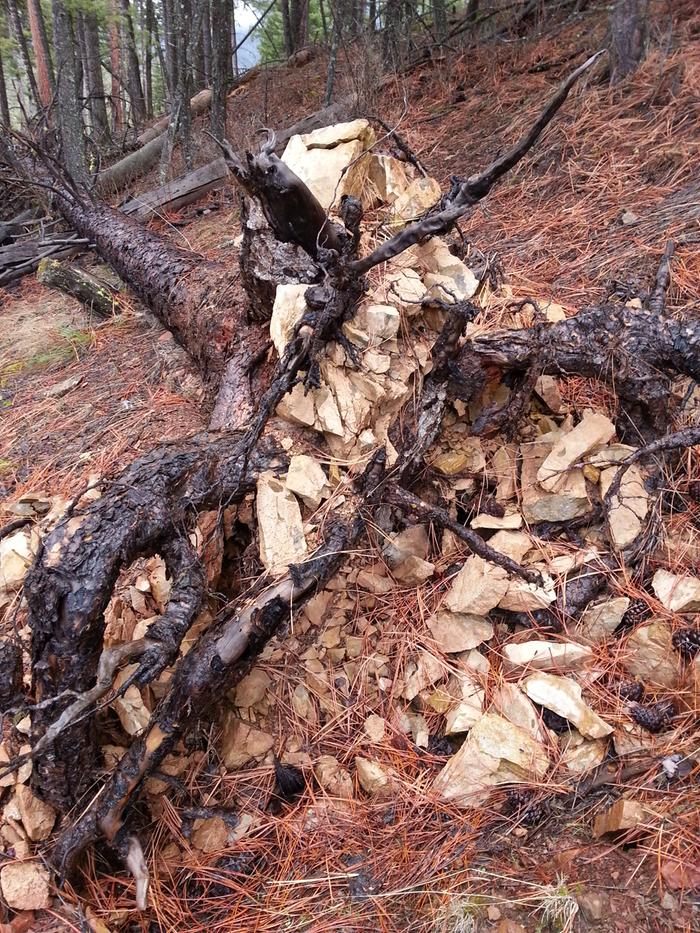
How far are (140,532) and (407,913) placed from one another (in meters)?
1.11

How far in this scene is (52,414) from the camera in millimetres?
2930

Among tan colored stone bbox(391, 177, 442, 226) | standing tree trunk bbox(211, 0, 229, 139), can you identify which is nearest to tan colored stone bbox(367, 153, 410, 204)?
tan colored stone bbox(391, 177, 442, 226)

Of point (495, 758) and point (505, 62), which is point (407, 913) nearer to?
point (495, 758)

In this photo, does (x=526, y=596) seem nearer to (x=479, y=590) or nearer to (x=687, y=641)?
(x=479, y=590)

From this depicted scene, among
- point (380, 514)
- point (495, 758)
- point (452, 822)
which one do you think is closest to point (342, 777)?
point (452, 822)

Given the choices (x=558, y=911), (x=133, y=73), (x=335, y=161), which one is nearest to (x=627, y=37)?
(x=335, y=161)

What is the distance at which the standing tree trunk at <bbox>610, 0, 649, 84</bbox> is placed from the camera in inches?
145

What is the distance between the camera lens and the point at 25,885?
1.45m

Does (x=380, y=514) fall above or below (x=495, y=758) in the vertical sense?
above

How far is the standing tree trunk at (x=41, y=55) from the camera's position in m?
6.51

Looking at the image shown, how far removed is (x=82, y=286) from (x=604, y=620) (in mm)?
3530

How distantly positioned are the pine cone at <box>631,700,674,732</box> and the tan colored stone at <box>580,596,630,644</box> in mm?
229

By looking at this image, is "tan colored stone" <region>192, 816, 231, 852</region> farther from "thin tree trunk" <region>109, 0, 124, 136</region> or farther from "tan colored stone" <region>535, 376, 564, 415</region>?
"thin tree trunk" <region>109, 0, 124, 136</region>

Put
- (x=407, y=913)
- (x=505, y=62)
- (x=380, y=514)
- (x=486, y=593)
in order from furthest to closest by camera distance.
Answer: (x=505, y=62), (x=380, y=514), (x=486, y=593), (x=407, y=913)
